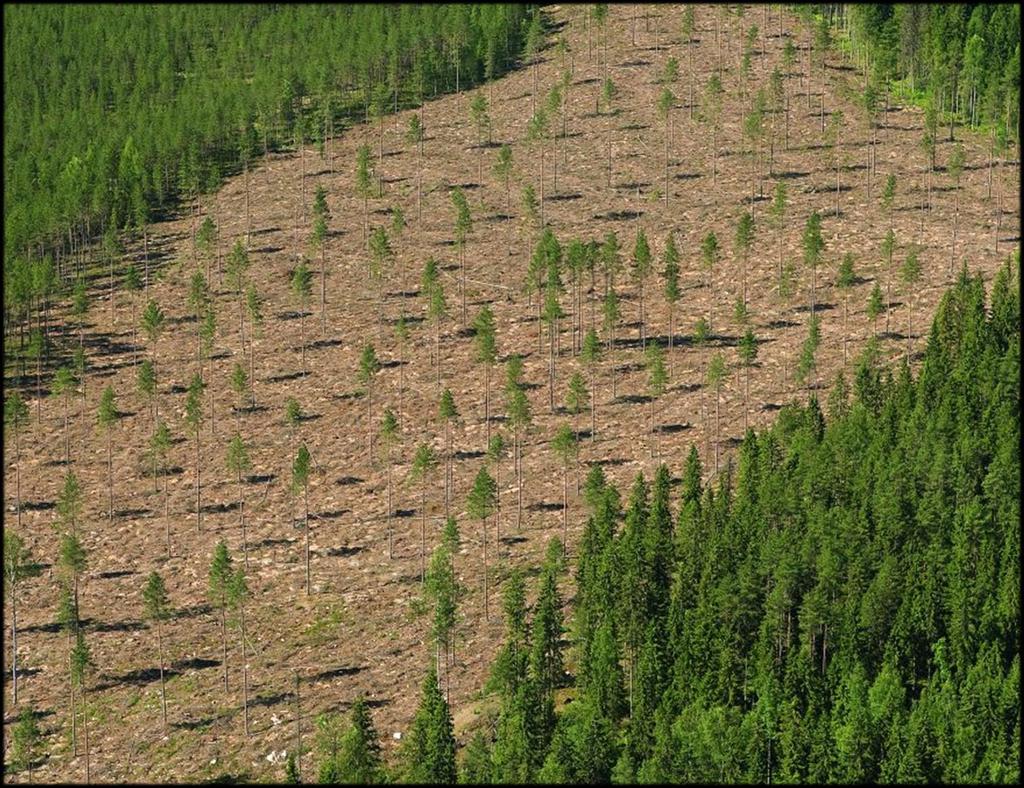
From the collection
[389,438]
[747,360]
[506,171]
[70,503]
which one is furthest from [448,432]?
[506,171]

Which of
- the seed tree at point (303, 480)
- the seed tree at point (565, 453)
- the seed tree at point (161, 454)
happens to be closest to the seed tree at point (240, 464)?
the seed tree at point (303, 480)

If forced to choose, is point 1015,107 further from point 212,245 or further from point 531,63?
point 212,245

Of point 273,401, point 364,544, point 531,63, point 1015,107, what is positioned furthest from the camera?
point 531,63

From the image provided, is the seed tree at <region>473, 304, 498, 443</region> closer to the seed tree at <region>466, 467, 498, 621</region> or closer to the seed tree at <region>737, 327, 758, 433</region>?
the seed tree at <region>466, 467, 498, 621</region>

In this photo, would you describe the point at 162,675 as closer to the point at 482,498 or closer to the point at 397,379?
the point at 482,498

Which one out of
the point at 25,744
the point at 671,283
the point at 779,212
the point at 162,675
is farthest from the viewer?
the point at 779,212

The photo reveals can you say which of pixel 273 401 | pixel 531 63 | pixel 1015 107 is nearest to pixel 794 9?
pixel 531 63
